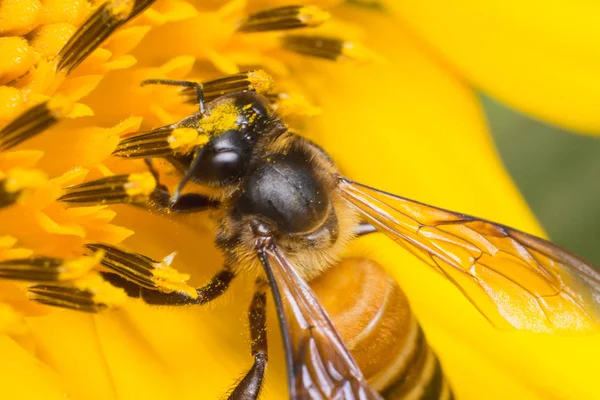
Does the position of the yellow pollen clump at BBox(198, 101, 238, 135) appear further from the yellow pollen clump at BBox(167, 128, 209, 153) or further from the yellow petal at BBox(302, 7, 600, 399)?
the yellow petal at BBox(302, 7, 600, 399)

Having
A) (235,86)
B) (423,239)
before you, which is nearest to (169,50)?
(235,86)

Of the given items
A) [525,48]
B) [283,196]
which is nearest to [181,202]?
[283,196]

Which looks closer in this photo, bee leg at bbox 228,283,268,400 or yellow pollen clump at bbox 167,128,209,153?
yellow pollen clump at bbox 167,128,209,153

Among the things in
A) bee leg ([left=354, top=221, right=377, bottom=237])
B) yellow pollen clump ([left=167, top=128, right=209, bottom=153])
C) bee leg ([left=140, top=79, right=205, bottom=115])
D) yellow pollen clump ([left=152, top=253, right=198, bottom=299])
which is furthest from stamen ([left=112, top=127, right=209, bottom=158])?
bee leg ([left=354, top=221, right=377, bottom=237])

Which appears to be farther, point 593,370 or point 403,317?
point 593,370

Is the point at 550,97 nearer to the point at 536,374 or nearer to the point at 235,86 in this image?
the point at 536,374

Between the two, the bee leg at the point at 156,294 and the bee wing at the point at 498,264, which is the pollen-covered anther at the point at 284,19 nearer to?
the bee wing at the point at 498,264

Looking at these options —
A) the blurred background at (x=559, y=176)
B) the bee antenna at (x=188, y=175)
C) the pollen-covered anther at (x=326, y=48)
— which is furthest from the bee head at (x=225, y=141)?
the blurred background at (x=559, y=176)
